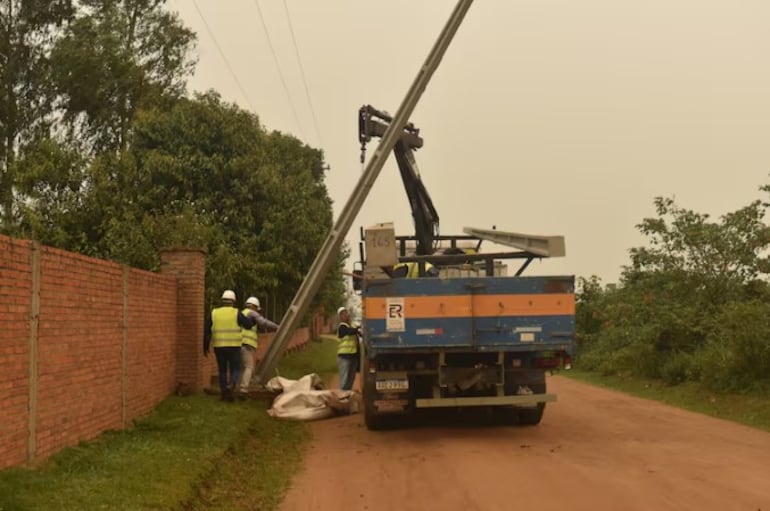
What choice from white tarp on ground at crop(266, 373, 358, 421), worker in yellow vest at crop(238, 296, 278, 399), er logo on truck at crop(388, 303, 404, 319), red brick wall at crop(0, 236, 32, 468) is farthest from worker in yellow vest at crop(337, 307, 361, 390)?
red brick wall at crop(0, 236, 32, 468)

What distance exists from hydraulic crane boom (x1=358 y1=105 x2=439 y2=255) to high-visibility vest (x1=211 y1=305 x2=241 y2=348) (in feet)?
13.3

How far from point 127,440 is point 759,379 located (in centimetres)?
1069

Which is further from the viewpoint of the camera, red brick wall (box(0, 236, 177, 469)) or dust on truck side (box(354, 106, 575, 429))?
dust on truck side (box(354, 106, 575, 429))

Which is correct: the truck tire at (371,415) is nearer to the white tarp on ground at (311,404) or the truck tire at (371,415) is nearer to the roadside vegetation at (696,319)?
the white tarp on ground at (311,404)

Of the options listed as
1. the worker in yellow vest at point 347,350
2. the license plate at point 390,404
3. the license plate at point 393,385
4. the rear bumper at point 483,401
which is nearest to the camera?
the rear bumper at point 483,401

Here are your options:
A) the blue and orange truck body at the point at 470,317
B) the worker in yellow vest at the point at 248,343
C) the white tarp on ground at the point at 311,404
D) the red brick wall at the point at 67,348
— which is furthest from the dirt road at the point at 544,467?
the red brick wall at the point at 67,348

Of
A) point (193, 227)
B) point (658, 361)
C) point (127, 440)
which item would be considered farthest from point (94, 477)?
point (658, 361)

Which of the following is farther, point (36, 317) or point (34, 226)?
point (34, 226)

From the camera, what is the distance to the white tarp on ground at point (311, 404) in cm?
1299

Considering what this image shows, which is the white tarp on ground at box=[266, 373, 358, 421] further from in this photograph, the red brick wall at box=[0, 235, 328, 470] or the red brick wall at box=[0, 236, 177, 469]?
the red brick wall at box=[0, 236, 177, 469]

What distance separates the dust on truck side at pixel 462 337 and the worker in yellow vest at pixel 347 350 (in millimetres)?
2279

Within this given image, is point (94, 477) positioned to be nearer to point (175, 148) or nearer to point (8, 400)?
point (8, 400)

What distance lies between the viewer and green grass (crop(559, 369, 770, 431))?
40.9ft

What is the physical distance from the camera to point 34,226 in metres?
16.6
